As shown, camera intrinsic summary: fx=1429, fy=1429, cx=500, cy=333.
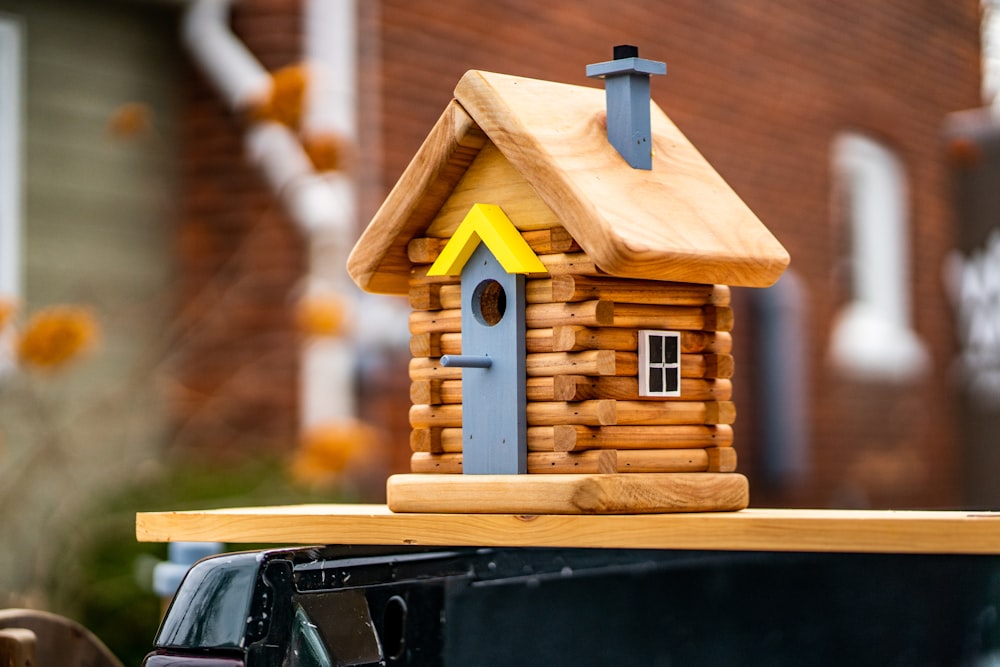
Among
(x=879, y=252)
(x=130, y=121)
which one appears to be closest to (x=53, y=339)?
(x=130, y=121)

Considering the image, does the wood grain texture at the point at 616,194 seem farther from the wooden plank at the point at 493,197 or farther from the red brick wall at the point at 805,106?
the red brick wall at the point at 805,106

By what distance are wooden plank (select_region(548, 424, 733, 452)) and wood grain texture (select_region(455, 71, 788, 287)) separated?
0.59 feet

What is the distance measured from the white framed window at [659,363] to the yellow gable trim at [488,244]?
0.50 ft

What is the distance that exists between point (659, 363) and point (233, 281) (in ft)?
12.9

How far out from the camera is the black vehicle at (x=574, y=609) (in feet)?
4.58

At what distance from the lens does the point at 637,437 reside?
1.65m

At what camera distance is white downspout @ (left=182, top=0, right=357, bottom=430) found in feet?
17.1

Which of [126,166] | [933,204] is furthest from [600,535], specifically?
[933,204]

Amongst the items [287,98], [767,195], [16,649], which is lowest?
[16,649]

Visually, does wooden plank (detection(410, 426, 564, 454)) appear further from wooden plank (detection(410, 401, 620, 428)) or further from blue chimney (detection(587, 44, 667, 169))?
blue chimney (detection(587, 44, 667, 169))

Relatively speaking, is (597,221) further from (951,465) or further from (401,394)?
(951,465)

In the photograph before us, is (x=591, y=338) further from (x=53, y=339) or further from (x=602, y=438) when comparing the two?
(x=53, y=339)

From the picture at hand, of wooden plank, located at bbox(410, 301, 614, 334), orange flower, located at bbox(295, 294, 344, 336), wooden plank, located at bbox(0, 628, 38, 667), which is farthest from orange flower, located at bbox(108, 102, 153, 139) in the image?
wooden plank, located at bbox(0, 628, 38, 667)

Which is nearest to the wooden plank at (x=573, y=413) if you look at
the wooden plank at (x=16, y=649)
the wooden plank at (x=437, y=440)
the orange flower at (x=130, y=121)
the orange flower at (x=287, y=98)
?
the wooden plank at (x=437, y=440)
